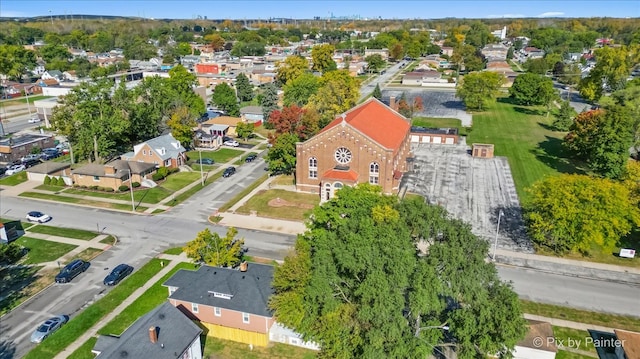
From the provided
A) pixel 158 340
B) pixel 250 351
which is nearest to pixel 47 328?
pixel 158 340

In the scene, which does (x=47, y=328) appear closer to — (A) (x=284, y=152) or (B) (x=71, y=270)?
(B) (x=71, y=270)

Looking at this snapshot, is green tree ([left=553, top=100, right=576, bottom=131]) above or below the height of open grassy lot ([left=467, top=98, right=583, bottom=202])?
above

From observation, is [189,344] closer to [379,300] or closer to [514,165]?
[379,300]

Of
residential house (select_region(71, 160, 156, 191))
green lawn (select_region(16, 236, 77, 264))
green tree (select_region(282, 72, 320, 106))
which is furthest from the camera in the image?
green tree (select_region(282, 72, 320, 106))

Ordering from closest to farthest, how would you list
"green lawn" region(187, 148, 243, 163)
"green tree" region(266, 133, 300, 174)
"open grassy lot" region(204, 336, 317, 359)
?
"open grassy lot" region(204, 336, 317, 359) → "green tree" region(266, 133, 300, 174) → "green lawn" region(187, 148, 243, 163)

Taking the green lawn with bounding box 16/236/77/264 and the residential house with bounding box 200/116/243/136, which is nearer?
the green lawn with bounding box 16/236/77/264

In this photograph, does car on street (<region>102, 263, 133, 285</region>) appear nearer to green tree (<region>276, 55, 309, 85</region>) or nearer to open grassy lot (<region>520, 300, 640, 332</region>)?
open grassy lot (<region>520, 300, 640, 332</region>)

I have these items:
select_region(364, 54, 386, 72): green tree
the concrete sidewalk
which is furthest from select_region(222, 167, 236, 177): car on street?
select_region(364, 54, 386, 72): green tree
